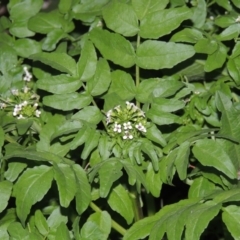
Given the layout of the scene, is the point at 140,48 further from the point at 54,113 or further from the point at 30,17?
the point at 30,17

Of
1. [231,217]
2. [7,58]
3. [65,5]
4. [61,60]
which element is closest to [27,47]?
[7,58]

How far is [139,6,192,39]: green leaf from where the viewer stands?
1.83 meters

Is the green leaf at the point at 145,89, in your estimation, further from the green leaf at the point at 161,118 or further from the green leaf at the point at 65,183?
the green leaf at the point at 65,183

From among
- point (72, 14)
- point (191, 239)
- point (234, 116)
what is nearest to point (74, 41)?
point (72, 14)

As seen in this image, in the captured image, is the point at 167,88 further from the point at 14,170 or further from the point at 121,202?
the point at 14,170

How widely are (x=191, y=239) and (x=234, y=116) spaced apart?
1.10 ft

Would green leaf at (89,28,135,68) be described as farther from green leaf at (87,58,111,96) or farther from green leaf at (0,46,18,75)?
green leaf at (0,46,18,75)

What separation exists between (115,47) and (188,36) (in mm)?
199

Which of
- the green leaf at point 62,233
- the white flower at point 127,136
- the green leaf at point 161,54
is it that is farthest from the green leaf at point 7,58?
the green leaf at point 62,233

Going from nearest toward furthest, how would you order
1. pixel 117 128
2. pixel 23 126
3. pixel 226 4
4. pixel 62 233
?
pixel 62 233 → pixel 117 128 → pixel 23 126 → pixel 226 4

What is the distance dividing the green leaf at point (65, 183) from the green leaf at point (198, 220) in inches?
11.2

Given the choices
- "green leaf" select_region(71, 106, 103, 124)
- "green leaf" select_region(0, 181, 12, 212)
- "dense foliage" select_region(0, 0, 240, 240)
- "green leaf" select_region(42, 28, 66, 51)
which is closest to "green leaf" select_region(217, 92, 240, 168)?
"dense foliage" select_region(0, 0, 240, 240)

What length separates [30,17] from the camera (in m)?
2.19

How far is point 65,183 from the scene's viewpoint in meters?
1.65
